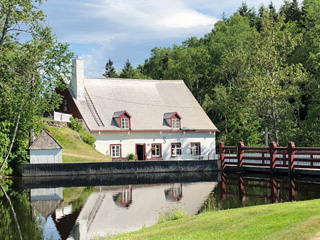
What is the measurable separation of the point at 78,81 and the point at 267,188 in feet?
79.8

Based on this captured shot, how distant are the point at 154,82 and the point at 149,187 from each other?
80.7 ft

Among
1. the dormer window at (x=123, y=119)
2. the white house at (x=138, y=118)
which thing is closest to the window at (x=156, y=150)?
the white house at (x=138, y=118)

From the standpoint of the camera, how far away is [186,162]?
105ft

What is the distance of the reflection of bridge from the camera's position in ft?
64.8

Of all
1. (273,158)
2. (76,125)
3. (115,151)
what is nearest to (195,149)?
(115,151)

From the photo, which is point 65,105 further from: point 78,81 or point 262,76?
point 262,76

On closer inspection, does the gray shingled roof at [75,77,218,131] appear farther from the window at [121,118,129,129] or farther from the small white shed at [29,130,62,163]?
the small white shed at [29,130,62,163]

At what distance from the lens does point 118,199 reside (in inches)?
808

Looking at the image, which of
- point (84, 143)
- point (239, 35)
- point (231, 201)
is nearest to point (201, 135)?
point (84, 143)

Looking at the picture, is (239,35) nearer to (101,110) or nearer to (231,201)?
(101,110)

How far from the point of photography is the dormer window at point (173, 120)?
142 feet

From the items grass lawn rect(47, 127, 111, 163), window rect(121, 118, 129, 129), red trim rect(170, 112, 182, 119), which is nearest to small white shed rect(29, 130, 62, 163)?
grass lawn rect(47, 127, 111, 163)

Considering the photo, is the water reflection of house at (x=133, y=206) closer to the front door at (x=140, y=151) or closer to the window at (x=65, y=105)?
the front door at (x=140, y=151)

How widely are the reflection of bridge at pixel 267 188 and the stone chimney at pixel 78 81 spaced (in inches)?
742
